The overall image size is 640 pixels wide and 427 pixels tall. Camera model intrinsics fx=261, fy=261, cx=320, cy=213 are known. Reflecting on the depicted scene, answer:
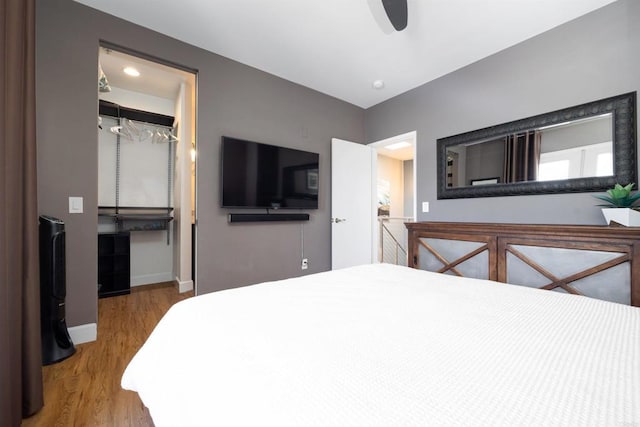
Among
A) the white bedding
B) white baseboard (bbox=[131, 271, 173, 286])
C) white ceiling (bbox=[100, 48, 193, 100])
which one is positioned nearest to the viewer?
the white bedding

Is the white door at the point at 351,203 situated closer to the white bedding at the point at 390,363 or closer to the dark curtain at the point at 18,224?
the white bedding at the point at 390,363

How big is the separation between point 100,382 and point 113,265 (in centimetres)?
221

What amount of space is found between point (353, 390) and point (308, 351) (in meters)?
0.18

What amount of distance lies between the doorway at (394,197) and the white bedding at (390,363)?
439cm

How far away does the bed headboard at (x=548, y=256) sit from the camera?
5.04 feet

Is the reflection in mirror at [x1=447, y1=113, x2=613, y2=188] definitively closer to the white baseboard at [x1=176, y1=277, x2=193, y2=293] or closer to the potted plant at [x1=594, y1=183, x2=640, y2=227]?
the potted plant at [x1=594, y1=183, x2=640, y2=227]

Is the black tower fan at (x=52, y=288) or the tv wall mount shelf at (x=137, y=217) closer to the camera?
the black tower fan at (x=52, y=288)

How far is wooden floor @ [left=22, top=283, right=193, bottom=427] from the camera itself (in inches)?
52.9

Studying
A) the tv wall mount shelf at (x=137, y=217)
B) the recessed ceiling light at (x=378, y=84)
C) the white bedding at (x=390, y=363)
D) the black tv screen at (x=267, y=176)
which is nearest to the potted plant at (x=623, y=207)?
the white bedding at (x=390, y=363)

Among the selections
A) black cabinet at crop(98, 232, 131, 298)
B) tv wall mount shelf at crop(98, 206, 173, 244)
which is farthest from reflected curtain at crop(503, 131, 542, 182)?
black cabinet at crop(98, 232, 131, 298)

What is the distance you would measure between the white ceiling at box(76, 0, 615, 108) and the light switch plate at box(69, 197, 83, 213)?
1582 millimetres

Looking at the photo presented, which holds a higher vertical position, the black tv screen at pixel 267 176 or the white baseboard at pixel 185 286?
the black tv screen at pixel 267 176

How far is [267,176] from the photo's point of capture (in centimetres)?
298

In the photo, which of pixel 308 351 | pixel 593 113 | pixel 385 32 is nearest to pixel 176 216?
pixel 385 32
